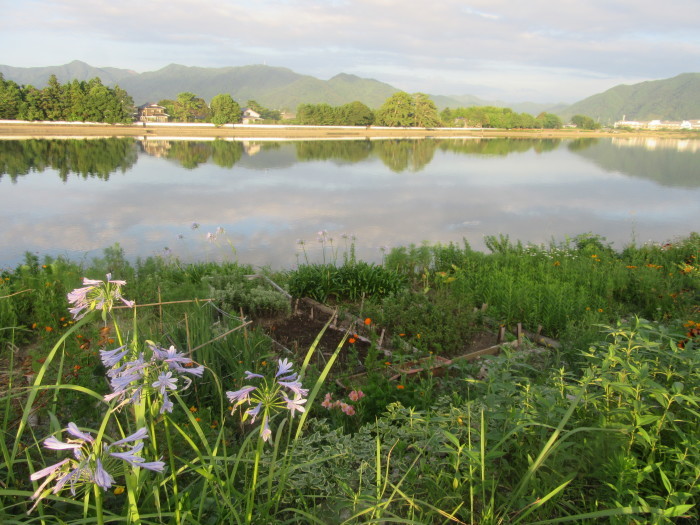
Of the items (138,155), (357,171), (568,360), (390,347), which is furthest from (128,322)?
(138,155)

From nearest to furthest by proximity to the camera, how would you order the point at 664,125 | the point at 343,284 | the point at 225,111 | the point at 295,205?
1. the point at 343,284
2. the point at 295,205
3. the point at 225,111
4. the point at 664,125

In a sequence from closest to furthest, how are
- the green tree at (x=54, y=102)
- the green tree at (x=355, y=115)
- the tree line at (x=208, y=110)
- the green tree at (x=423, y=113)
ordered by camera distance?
the green tree at (x=54, y=102), the tree line at (x=208, y=110), the green tree at (x=355, y=115), the green tree at (x=423, y=113)

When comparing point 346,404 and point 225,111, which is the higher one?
point 225,111

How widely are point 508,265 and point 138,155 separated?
62.0 feet

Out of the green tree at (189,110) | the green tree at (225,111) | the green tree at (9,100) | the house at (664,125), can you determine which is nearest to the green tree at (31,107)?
the green tree at (9,100)

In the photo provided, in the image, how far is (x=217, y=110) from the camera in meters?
57.0

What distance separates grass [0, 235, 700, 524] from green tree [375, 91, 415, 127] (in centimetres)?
6392

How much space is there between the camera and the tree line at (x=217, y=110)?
135ft

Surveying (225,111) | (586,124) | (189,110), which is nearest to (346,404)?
(225,111)

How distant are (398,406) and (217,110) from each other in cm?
6079

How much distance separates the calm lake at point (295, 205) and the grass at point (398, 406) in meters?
2.06

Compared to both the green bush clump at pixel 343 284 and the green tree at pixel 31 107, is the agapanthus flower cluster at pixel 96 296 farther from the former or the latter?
the green tree at pixel 31 107

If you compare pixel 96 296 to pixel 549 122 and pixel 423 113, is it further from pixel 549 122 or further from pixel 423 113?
pixel 549 122

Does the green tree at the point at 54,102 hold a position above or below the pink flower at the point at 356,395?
above
